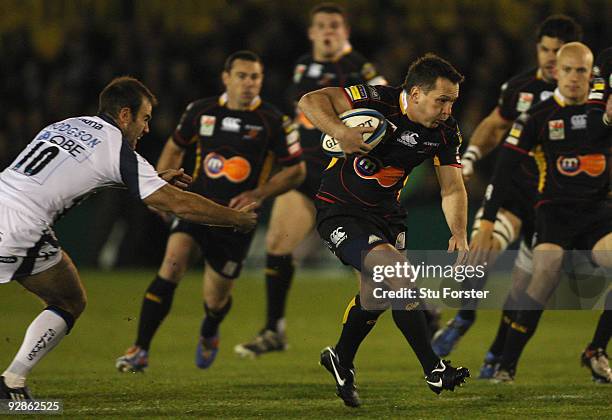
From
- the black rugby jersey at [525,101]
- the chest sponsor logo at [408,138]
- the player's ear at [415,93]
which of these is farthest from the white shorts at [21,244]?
the black rugby jersey at [525,101]

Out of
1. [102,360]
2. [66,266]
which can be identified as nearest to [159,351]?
[102,360]

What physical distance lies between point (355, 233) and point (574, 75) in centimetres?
255

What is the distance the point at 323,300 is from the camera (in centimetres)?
1496

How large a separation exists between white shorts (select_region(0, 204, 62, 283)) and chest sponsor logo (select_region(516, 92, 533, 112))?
4.46m

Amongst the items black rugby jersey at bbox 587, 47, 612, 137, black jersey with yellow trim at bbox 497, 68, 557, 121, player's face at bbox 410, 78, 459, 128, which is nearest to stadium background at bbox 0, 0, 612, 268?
black jersey with yellow trim at bbox 497, 68, 557, 121

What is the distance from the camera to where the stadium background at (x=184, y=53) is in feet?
56.8

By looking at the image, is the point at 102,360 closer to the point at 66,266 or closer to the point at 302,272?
the point at 66,266

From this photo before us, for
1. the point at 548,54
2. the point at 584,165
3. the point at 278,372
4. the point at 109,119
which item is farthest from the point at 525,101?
the point at 109,119

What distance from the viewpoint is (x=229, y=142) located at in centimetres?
948

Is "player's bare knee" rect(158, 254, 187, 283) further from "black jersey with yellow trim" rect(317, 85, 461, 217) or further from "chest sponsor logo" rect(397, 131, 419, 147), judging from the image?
"chest sponsor logo" rect(397, 131, 419, 147)

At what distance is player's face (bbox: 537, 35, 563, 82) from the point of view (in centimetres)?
943

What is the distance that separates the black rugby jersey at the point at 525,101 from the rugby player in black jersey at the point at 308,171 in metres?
1.35

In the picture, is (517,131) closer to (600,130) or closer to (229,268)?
(600,130)

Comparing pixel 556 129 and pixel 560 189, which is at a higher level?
pixel 556 129
